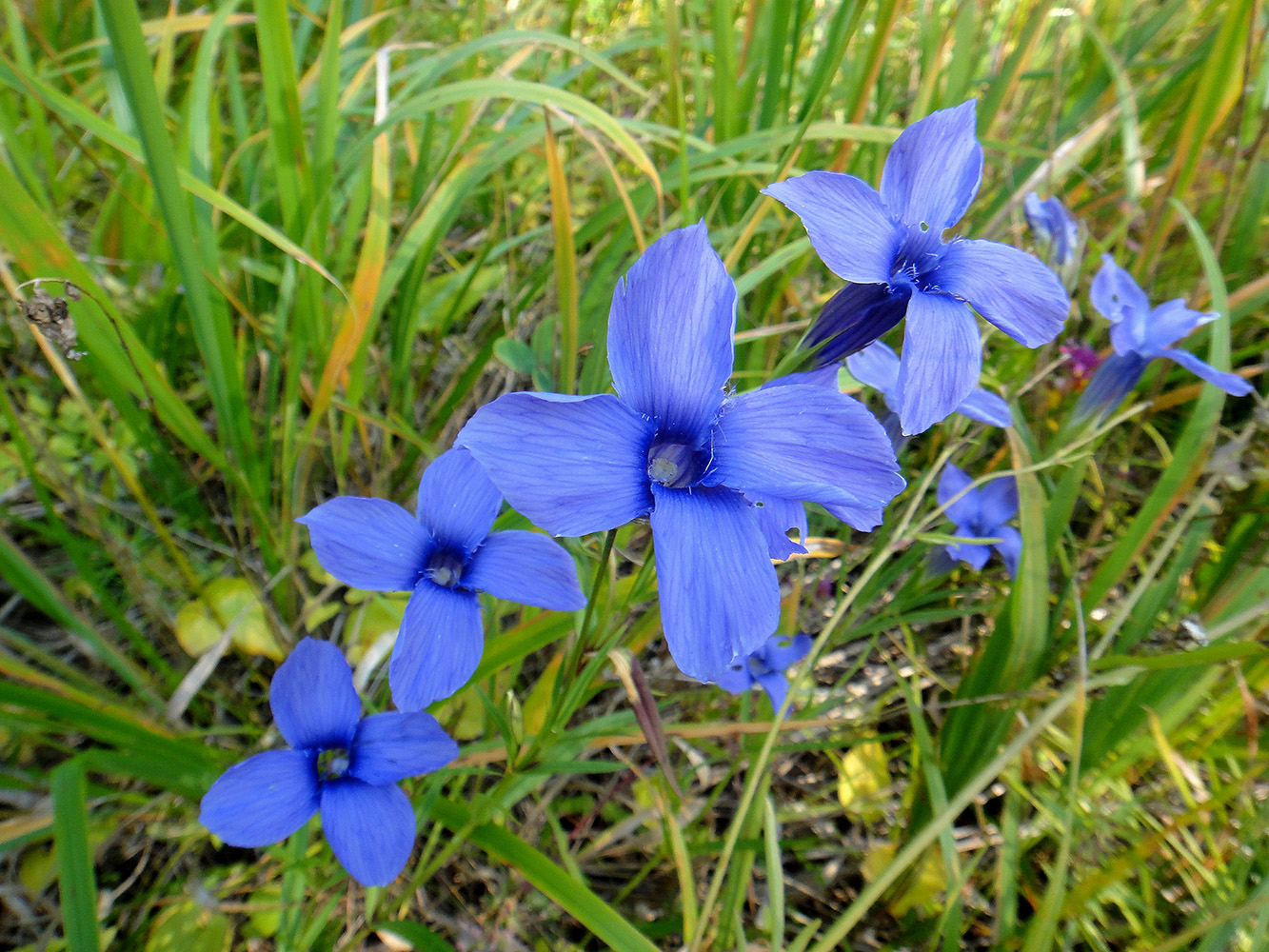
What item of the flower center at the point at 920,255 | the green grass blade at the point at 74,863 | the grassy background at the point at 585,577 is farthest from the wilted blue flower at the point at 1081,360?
the green grass blade at the point at 74,863

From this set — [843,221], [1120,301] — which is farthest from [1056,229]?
[843,221]

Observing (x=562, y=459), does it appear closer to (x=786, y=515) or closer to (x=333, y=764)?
(x=786, y=515)

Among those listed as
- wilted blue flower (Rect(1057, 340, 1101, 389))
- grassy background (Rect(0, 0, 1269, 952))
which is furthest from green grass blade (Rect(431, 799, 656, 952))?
wilted blue flower (Rect(1057, 340, 1101, 389))

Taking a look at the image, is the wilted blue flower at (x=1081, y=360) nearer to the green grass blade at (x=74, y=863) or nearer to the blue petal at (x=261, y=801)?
the blue petal at (x=261, y=801)

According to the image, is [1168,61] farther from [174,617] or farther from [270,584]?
[174,617]

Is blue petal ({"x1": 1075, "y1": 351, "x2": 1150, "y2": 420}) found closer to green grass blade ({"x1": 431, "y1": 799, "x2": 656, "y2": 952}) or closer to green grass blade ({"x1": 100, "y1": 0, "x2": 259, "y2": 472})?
green grass blade ({"x1": 431, "y1": 799, "x2": 656, "y2": 952})

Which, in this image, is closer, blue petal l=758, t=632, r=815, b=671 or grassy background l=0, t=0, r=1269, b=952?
grassy background l=0, t=0, r=1269, b=952
